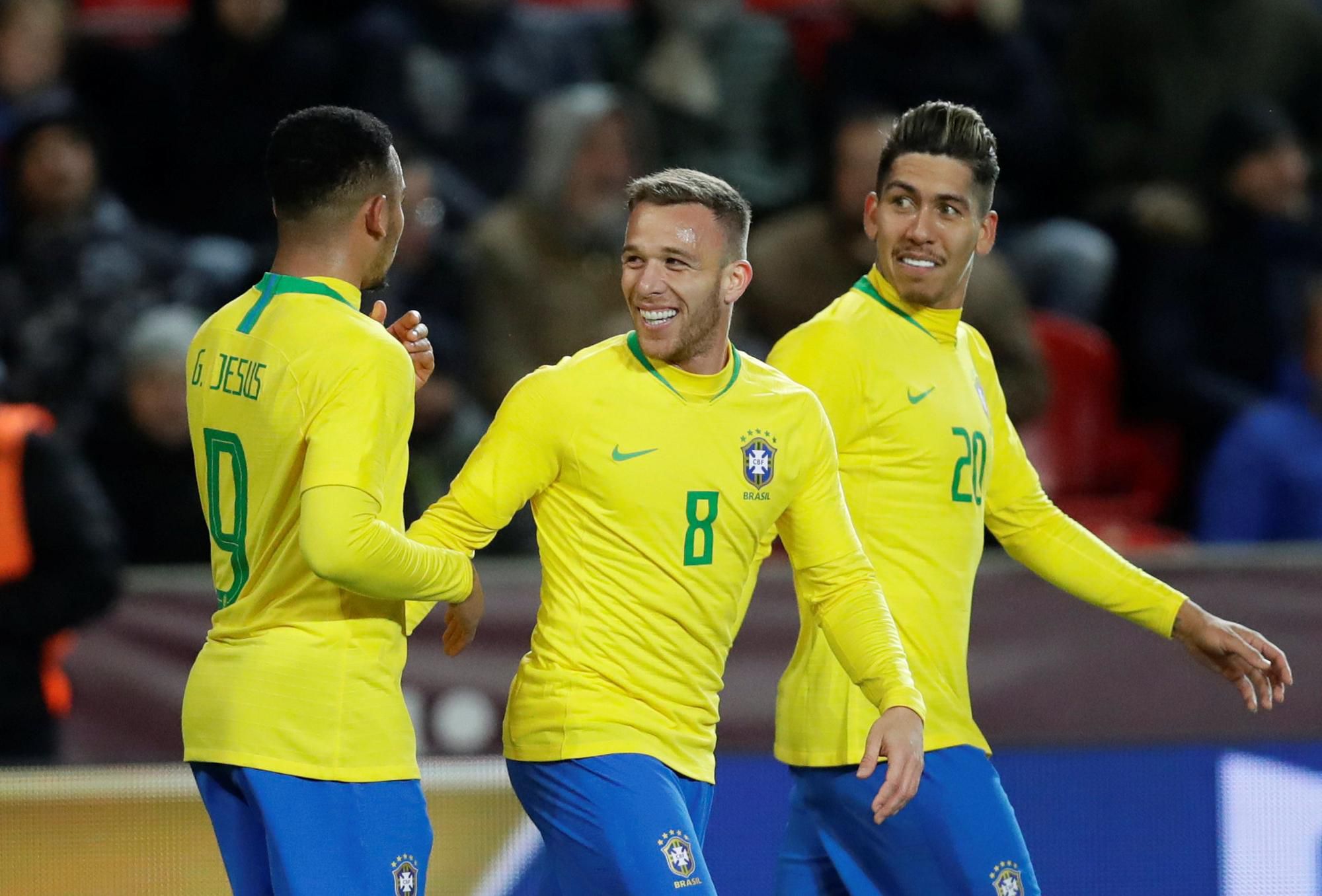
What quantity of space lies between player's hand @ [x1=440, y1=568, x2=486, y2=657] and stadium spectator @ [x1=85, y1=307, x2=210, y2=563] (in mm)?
3181

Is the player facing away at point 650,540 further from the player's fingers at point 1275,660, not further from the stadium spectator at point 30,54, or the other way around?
the stadium spectator at point 30,54

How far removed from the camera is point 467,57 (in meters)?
8.65

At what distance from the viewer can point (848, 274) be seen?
24.5 ft

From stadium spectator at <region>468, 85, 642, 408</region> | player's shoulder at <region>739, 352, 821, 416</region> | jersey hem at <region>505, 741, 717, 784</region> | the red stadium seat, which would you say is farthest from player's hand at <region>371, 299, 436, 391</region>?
the red stadium seat

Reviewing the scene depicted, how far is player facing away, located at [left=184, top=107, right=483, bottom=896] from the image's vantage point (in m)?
3.61

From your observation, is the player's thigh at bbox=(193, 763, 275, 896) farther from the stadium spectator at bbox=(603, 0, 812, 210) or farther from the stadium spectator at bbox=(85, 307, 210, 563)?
the stadium spectator at bbox=(603, 0, 812, 210)

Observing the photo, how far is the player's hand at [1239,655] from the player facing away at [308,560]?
1.73 m

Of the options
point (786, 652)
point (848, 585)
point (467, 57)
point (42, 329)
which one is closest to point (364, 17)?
point (467, 57)

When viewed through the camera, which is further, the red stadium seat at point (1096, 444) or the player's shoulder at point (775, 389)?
the red stadium seat at point (1096, 444)

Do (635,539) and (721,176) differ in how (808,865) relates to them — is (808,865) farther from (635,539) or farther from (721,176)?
(721,176)

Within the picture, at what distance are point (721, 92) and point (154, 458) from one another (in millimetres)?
2932

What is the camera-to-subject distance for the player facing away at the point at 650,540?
A: 3.84 meters

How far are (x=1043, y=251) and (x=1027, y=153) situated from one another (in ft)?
1.90

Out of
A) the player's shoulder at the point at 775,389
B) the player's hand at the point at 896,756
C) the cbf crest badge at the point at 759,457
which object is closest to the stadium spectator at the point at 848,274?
the player's shoulder at the point at 775,389
